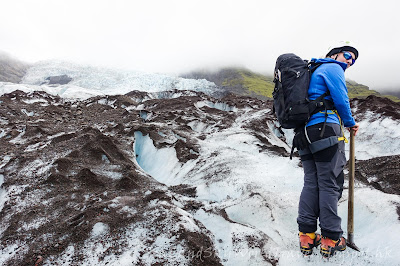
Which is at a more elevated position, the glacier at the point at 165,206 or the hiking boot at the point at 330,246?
the hiking boot at the point at 330,246

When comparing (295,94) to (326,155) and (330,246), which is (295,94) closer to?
(326,155)

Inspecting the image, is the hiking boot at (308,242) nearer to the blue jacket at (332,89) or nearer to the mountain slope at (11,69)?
the blue jacket at (332,89)

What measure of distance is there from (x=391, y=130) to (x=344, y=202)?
14.7 meters

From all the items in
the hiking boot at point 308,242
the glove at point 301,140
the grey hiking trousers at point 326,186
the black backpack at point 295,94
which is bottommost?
the hiking boot at point 308,242

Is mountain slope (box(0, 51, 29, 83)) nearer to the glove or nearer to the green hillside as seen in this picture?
the green hillside

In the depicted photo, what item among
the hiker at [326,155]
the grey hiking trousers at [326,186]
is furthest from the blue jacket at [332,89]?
→ the grey hiking trousers at [326,186]

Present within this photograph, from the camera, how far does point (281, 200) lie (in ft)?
19.8

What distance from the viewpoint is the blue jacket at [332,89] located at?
149 inches

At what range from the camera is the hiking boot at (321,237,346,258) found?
3.81 metres

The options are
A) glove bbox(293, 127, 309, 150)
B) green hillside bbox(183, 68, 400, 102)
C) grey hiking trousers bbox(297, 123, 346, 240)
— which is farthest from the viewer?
green hillside bbox(183, 68, 400, 102)

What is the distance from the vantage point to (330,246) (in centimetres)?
381

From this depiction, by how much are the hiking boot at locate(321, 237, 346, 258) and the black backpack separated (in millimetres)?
1836

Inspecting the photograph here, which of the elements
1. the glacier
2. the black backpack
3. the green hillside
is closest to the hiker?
the black backpack

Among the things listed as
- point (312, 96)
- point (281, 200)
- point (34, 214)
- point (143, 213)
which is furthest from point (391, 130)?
point (34, 214)
